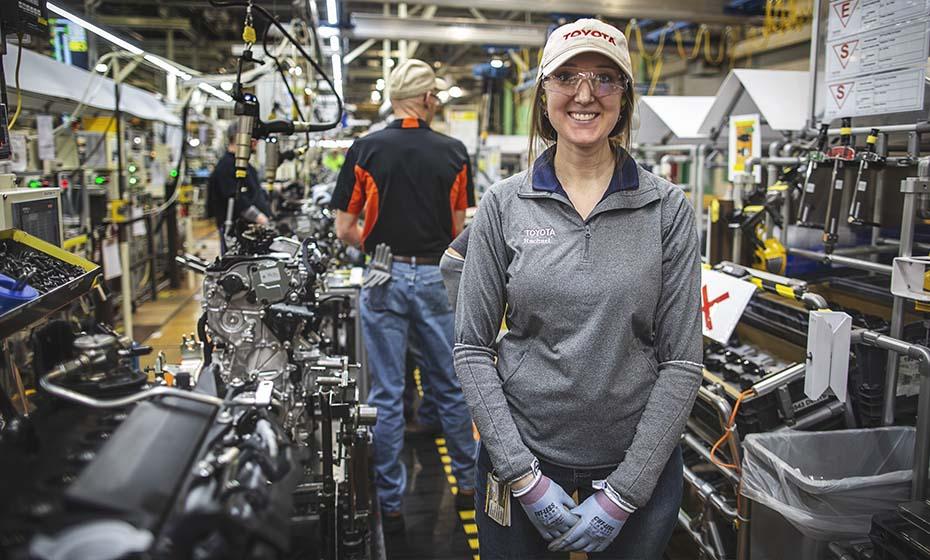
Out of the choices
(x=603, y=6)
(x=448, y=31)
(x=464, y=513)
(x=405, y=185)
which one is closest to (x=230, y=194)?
(x=405, y=185)

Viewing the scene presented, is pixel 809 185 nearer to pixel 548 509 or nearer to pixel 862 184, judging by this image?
pixel 862 184

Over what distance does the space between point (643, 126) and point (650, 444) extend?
447 cm

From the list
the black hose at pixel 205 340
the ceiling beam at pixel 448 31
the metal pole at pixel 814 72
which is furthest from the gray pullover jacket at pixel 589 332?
the ceiling beam at pixel 448 31

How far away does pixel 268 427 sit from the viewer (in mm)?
984

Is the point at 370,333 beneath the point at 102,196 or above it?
beneath

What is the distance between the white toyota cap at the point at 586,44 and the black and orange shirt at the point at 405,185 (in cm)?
155

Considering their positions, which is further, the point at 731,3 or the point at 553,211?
the point at 731,3

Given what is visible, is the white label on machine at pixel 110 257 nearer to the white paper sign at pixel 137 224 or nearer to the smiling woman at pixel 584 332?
the white paper sign at pixel 137 224

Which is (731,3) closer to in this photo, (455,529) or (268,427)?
(455,529)

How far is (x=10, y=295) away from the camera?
160 centimetres

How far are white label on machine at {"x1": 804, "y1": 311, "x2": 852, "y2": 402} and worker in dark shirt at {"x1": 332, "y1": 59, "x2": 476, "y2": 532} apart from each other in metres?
1.56

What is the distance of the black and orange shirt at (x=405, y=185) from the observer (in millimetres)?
3025

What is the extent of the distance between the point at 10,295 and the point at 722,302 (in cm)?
222

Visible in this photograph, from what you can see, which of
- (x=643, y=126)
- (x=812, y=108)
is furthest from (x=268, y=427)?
(x=643, y=126)
